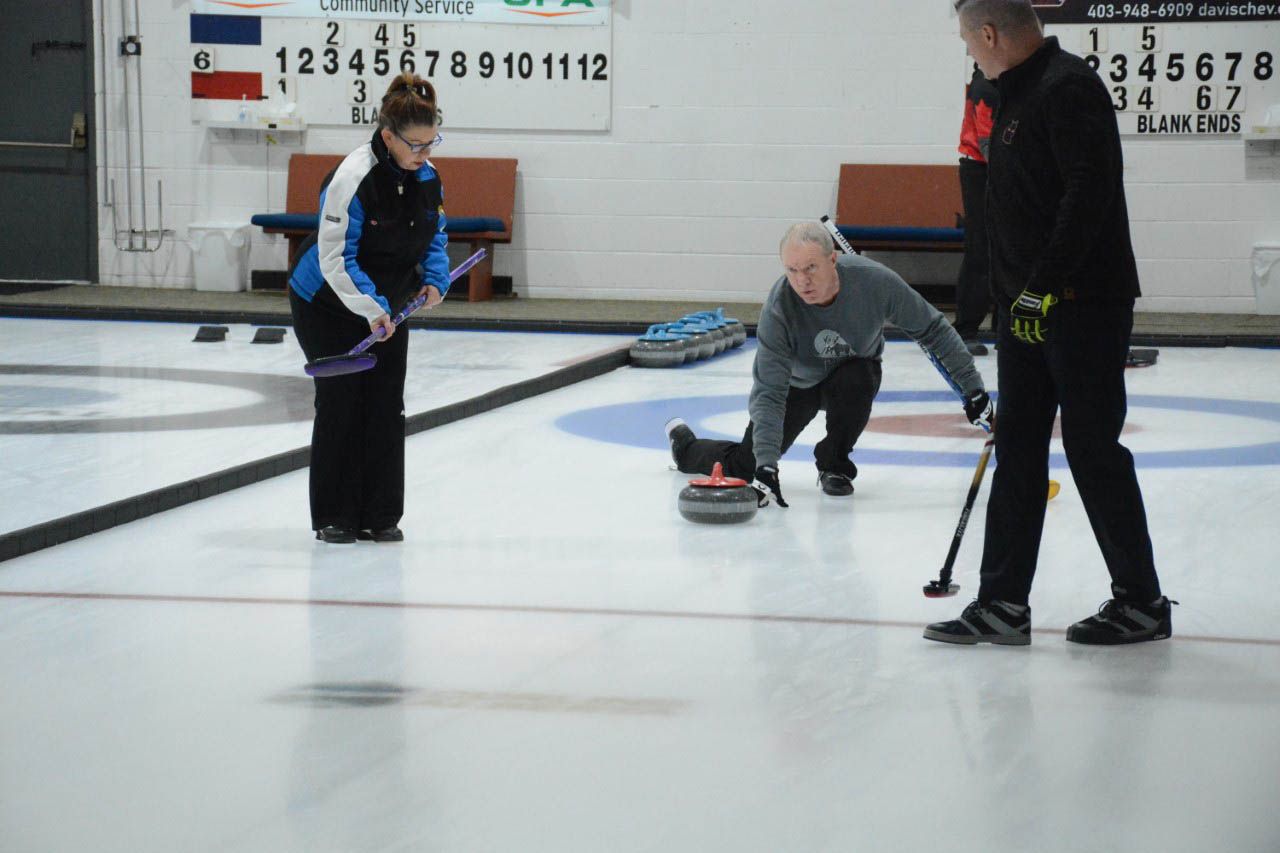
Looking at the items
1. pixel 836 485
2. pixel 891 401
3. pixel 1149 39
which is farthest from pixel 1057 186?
pixel 1149 39

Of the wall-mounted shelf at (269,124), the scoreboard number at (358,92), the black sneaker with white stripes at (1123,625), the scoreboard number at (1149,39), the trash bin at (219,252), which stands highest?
the scoreboard number at (1149,39)

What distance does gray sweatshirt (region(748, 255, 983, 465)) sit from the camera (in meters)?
4.41

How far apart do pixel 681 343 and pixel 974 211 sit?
154 cm

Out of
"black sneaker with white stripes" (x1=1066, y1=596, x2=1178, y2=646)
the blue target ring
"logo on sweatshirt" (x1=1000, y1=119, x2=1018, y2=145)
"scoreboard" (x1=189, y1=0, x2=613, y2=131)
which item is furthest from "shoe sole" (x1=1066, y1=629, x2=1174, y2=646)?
"scoreboard" (x1=189, y1=0, x2=613, y2=131)

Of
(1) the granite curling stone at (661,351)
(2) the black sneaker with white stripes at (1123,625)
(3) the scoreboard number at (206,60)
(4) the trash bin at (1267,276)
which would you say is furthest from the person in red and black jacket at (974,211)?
(3) the scoreboard number at (206,60)

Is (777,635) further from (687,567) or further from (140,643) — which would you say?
(140,643)

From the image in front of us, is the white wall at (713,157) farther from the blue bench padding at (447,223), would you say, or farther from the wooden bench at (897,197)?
the blue bench padding at (447,223)

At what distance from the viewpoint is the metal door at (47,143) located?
37.1 feet

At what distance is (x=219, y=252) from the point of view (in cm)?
1132

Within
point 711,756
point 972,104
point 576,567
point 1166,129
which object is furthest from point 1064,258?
point 1166,129

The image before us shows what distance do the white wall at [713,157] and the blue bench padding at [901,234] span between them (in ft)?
1.99

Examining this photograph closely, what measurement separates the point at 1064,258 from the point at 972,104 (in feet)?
17.2

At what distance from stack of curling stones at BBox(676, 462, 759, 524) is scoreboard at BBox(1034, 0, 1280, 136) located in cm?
689

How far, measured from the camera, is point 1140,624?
312 cm
